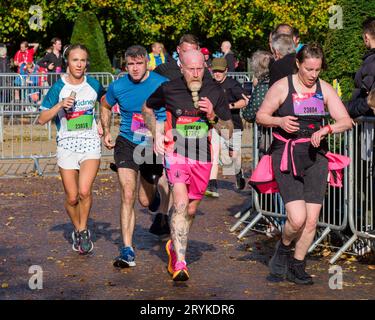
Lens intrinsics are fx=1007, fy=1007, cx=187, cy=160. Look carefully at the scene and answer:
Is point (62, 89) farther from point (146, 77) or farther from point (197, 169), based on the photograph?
point (197, 169)

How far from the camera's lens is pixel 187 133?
8.51 m

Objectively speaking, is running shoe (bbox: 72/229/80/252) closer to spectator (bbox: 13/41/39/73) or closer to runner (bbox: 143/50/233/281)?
runner (bbox: 143/50/233/281)

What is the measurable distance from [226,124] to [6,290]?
2302 millimetres

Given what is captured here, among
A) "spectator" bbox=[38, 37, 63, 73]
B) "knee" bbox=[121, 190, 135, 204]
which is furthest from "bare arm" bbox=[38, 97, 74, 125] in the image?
"spectator" bbox=[38, 37, 63, 73]

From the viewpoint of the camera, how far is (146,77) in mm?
9570

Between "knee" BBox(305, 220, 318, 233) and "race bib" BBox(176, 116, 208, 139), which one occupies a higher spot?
"race bib" BBox(176, 116, 208, 139)

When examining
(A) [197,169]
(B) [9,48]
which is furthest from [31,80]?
(A) [197,169]

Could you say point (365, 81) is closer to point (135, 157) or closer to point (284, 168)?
point (284, 168)

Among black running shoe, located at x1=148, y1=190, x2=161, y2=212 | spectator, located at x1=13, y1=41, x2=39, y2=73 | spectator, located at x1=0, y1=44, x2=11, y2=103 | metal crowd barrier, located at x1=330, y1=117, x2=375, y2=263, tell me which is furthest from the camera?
spectator, located at x1=13, y1=41, x2=39, y2=73

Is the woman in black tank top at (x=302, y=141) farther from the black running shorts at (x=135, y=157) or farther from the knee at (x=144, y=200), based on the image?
the knee at (x=144, y=200)

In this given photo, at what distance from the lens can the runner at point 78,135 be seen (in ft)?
31.8

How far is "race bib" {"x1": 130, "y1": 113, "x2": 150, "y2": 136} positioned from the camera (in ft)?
31.0

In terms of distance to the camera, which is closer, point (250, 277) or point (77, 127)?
point (250, 277)

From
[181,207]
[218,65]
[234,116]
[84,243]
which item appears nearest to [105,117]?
[84,243]
